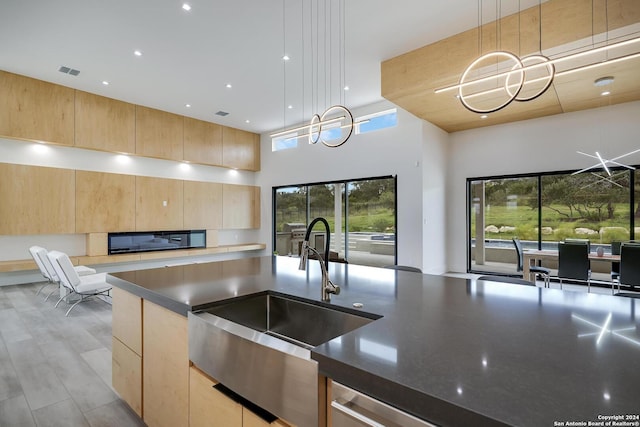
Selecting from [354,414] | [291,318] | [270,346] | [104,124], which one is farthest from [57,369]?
[104,124]

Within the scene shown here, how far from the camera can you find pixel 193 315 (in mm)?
1435

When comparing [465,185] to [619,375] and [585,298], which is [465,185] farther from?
[619,375]

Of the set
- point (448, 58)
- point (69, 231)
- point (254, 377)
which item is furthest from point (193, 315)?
point (69, 231)

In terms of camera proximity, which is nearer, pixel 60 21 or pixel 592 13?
pixel 592 13

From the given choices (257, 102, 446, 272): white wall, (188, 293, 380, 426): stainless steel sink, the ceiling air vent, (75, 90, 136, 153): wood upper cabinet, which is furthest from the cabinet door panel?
(75, 90, 136, 153): wood upper cabinet

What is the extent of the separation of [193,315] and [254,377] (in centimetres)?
45

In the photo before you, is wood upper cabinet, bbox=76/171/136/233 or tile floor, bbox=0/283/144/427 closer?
tile floor, bbox=0/283/144/427

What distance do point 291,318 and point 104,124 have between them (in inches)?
270

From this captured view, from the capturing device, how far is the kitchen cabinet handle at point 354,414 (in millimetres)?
811

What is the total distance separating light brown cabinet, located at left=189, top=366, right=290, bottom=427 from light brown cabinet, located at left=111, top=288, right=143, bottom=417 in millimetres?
653

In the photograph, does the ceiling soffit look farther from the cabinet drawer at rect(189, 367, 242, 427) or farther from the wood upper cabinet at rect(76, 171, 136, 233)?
the wood upper cabinet at rect(76, 171, 136, 233)

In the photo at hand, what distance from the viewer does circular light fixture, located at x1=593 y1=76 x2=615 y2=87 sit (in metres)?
4.29

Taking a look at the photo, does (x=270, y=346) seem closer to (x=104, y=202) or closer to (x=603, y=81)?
(x=603, y=81)

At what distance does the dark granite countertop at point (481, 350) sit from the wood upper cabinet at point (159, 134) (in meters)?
6.32
